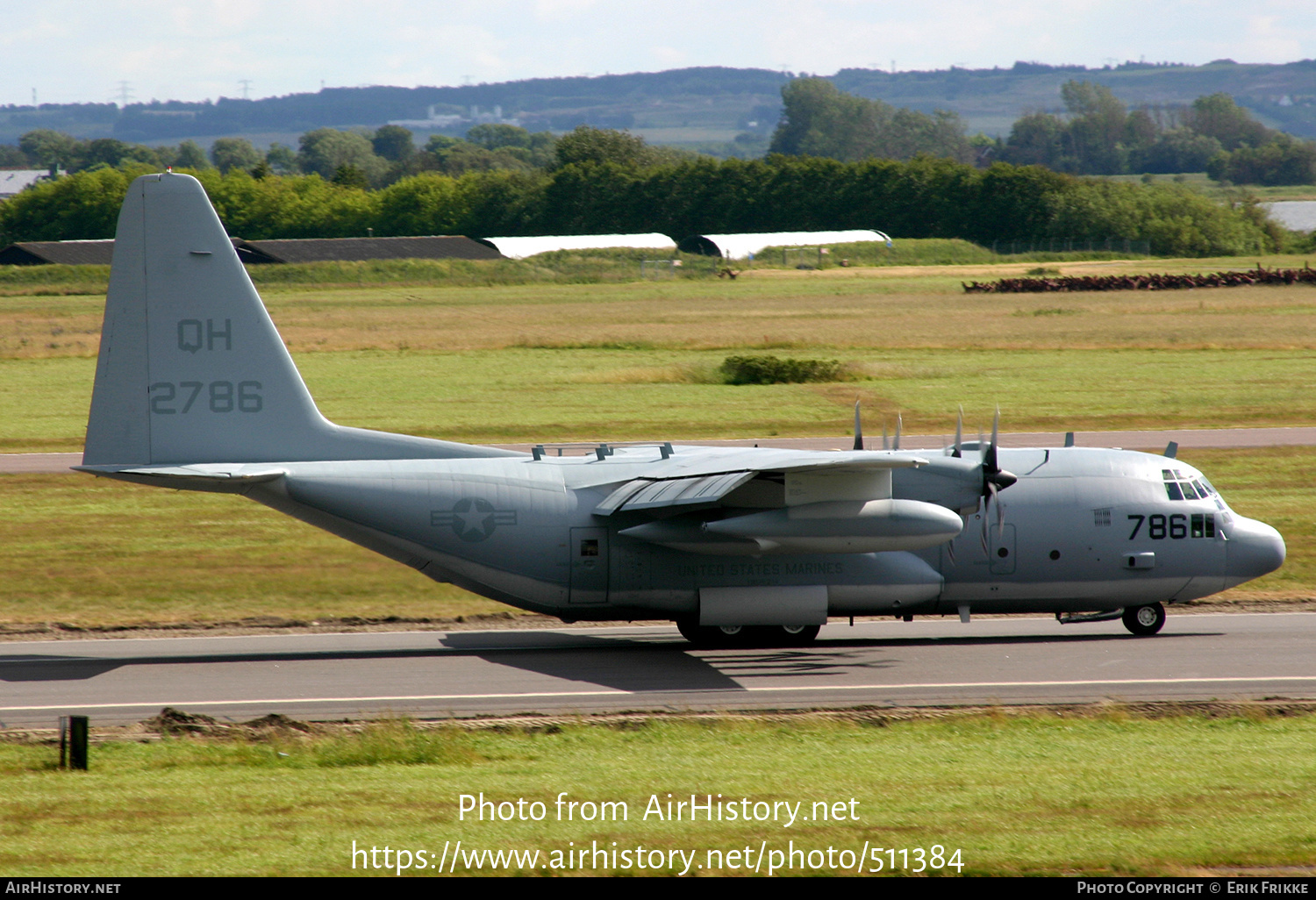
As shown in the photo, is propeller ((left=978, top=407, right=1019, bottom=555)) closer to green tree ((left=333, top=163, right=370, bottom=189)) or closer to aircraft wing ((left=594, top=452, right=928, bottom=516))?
aircraft wing ((left=594, top=452, right=928, bottom=516))

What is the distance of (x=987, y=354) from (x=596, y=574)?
52.2m

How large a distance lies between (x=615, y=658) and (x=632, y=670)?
1.09 meters

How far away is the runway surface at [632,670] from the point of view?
67.1 feet

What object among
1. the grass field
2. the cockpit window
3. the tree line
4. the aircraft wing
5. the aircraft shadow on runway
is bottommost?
the aircraft shadow on runway

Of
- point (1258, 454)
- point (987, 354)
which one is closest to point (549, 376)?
point (987, 354)

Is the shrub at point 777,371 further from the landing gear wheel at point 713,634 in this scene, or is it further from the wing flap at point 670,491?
the wing flap at point 670,491

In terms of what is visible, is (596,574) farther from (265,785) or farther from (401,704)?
(265,785)

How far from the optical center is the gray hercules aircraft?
22.4 meters

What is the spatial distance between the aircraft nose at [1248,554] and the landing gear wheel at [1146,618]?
1.45m

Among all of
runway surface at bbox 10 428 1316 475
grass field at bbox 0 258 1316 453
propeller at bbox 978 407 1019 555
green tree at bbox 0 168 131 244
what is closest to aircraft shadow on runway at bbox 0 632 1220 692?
propeller at bbox 978 407 1019 555

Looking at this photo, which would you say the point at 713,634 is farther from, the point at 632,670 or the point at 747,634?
the point at 632,670

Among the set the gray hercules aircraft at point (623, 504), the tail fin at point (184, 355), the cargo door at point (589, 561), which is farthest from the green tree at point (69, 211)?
the cargo door at point (589, 561)

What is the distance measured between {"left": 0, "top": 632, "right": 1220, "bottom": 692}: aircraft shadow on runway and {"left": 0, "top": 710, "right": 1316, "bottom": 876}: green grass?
3.28 metres

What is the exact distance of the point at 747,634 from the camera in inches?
953
